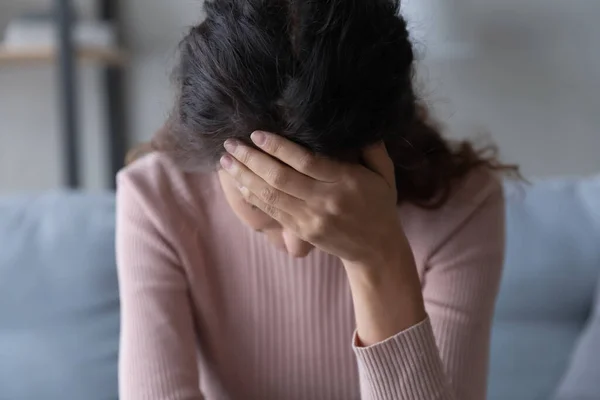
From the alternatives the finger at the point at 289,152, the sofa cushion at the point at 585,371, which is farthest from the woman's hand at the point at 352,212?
the sofa cushion at the point at 585,371

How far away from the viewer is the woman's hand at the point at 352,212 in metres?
0.57

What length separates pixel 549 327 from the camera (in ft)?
3.64

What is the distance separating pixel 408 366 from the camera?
0.67 m

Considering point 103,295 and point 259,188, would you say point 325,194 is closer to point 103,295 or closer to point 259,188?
point 259,188

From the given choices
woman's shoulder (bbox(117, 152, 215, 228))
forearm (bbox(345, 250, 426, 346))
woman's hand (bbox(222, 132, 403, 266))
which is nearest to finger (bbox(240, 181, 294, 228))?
woman's hand (bbox(222, 132, 403, 266))

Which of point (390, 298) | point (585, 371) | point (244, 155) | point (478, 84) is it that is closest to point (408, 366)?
point (390, 298)

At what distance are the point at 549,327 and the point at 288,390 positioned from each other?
51 centimetres

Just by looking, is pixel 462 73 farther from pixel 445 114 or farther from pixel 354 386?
pixel 354 386

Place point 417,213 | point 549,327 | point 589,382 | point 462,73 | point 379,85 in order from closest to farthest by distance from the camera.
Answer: point 379,85 → point 417,213 → point 589,382 → point 549,327 → point 462,73

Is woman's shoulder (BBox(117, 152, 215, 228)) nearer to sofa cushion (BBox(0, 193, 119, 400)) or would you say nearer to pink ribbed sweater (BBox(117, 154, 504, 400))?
pink ribbed sweater (BBox(117, 154, 504, 400))

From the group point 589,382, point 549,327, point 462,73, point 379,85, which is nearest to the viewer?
point 379,85

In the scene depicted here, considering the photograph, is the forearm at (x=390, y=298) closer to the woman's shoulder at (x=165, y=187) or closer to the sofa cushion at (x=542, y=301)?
the woman's shoulder at (x=165, y=187)

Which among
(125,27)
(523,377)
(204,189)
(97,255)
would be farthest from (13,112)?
(523,377)

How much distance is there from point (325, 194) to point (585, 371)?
637mm
